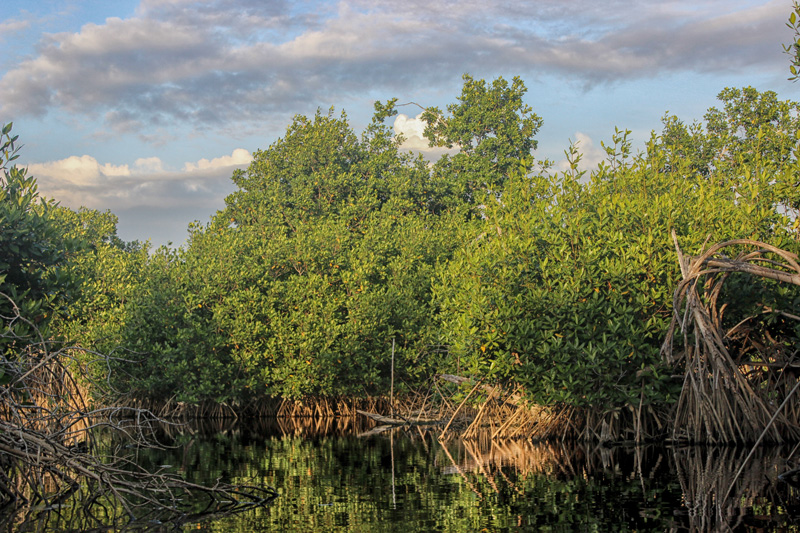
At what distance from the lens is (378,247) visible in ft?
72.4

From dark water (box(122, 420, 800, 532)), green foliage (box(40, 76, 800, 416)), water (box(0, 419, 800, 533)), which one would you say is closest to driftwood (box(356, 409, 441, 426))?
green foliage (box(40, 76, 800, 416))

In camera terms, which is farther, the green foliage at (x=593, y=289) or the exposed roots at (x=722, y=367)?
the green foliage at (x=593, y=289)

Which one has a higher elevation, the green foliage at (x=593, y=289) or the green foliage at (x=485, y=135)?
the green foliage at (x=485, y=135)

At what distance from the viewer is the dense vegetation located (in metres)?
13.0

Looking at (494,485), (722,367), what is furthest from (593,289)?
(494,485)

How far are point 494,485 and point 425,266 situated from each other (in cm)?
1236

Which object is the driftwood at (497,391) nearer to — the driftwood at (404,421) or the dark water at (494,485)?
the dark water at (494,485)

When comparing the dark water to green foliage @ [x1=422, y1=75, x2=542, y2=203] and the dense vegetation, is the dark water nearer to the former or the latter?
the dense vegetation

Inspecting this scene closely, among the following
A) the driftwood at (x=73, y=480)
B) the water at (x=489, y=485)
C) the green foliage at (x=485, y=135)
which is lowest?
the water at (x=489, y=485)

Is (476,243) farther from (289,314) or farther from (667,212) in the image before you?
(289,314)

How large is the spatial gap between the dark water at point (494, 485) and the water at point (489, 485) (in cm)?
2

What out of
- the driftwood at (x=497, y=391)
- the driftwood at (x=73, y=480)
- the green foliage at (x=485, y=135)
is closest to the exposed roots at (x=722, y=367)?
the driftwood at (x=497, y=391)

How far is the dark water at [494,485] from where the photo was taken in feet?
22.7

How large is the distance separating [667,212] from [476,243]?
A: 394 centimetres
